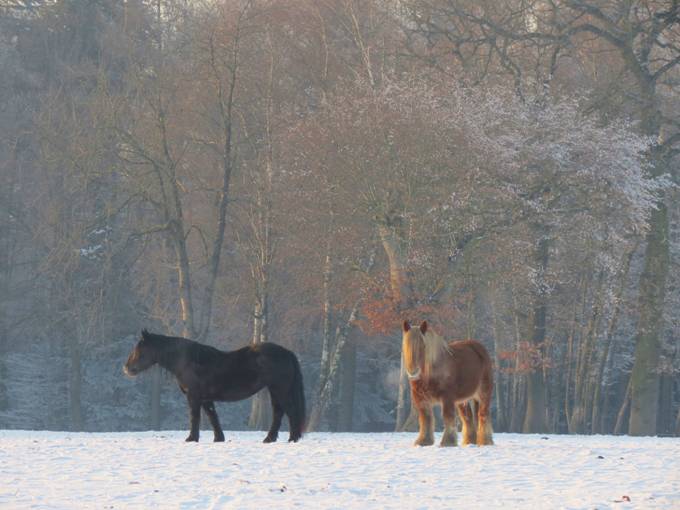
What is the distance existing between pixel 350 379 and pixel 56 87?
16.5m

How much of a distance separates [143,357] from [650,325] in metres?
19.8

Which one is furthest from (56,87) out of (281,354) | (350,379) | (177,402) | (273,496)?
(273,496)

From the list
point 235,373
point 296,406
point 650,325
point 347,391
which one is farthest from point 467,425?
point 347,391

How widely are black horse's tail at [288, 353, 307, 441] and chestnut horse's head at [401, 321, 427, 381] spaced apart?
2590 mm

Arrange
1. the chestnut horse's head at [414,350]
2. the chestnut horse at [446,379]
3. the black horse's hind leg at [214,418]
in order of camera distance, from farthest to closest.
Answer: the black horse's hind leg at [214,418] → the chestnut horse at [446,379] → the chestnut horse's head at [414,350]

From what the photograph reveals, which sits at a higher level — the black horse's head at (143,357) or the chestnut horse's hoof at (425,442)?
the black horse's head at (143,357)

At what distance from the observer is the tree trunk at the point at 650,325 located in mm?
34000

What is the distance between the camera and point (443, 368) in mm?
16734

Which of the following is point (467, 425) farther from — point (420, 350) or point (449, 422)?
point (420, 350)

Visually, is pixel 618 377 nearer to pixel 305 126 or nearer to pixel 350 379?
pixel 350 379

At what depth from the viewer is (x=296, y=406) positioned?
18562mm

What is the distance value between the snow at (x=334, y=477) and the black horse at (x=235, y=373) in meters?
1.24

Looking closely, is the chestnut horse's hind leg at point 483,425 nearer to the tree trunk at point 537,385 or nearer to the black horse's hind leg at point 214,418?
the black horse's hind leg at point 214,418

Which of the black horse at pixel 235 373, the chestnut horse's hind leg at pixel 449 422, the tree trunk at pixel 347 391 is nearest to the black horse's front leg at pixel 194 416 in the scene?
the black horse at pixel 235 373
